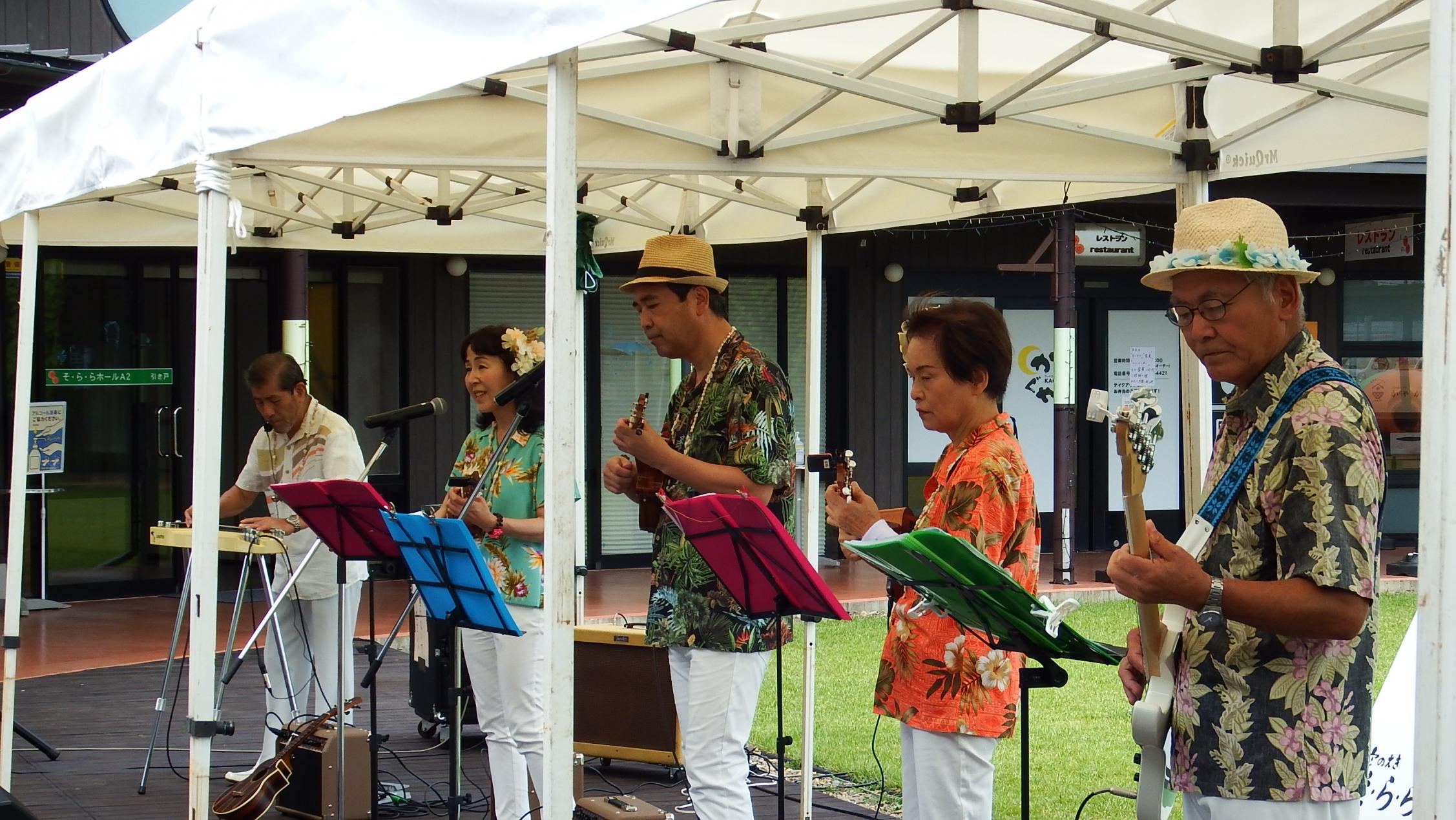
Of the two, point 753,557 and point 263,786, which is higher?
point 753,557

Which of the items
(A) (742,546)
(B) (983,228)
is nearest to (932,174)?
(A) (742,546)

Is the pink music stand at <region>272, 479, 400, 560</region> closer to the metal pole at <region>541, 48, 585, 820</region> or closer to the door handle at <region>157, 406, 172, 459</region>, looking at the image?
the metal pole at <region>541, 48, 585, 820</region>

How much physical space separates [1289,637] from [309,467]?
14.6 feet

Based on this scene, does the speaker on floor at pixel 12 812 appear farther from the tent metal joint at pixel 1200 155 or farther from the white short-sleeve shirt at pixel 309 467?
the tent metal joint at pixel 1200 155

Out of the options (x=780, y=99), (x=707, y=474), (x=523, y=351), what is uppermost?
(x=780, y=99)

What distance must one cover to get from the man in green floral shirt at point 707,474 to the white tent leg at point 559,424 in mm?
671

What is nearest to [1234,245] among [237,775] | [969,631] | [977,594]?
[977,594]

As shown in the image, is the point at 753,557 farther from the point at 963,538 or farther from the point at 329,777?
the point at 329,777

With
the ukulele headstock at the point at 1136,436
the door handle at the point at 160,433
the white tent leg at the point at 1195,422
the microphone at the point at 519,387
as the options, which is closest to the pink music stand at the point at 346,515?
the microphone at the point at 519,387

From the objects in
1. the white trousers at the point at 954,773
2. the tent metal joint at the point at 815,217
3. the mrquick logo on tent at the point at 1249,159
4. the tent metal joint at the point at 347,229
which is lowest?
the white trousers at the point at 954,773

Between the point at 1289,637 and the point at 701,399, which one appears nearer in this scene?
the point at 1289,637

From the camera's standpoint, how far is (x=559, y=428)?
2908 mm

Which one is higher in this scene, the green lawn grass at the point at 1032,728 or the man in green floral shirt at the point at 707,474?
the man in green floral shirt at the point at 707,474

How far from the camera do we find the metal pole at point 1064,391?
1220cm
